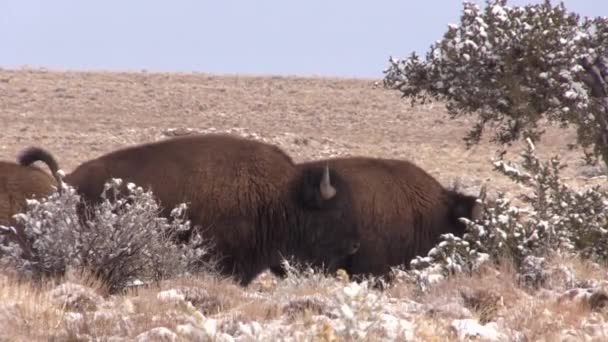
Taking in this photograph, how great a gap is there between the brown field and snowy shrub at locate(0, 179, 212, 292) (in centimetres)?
78

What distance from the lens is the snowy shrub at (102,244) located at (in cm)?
827

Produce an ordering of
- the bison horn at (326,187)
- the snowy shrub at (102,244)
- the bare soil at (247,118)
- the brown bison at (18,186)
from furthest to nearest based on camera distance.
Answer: the bare soil at (247,118) → the bison horn at (326,187) → the brown bison at (18,186) → the snowy shrub at (102,244)

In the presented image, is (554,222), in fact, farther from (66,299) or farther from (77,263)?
(66,299)

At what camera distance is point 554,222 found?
30.8 ft

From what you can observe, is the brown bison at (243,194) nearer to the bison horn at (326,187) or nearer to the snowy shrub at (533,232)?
the bison horn at (326,187)

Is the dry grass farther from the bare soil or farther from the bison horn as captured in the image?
the bare soil

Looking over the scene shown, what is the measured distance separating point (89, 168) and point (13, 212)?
0.91 m

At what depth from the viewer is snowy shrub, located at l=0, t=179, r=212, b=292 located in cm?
827

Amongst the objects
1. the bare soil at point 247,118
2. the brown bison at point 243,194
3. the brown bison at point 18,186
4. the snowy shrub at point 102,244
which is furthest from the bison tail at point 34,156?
the bare soil at point 247,118

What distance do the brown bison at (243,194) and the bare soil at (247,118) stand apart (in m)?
12.7

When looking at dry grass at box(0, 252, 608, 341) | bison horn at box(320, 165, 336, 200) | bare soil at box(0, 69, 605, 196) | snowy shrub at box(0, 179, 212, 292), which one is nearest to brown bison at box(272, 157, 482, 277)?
bison horn at box(320, 165, 336, 200)

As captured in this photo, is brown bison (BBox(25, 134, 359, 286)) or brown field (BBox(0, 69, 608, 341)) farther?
brown bison (BBox(25, 134, 359, 286))

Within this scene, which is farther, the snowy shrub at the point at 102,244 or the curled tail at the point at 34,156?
the curled tail at the point at 34,156

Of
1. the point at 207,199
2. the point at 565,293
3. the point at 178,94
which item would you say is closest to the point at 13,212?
the point at 207,199
